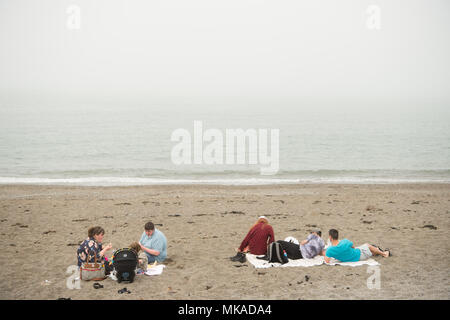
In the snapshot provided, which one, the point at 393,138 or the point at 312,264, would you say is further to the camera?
the point at 393,138

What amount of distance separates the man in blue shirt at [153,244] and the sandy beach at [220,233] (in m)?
0.39

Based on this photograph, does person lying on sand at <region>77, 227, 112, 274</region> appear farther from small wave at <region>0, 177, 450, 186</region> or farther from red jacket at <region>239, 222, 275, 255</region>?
small wave at <region>0, 177, 450, 186</region>

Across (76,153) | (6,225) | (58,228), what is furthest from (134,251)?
(76,153)

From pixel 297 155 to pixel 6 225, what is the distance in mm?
33967

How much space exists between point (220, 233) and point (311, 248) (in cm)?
388

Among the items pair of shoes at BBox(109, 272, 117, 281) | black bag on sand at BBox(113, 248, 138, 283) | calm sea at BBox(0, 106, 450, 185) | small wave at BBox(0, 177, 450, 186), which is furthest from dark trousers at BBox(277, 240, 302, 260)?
calm sea at BBox(0, 106, 450, 185)

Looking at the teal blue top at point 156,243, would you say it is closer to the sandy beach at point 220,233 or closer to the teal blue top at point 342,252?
the sandy beach at point 220,233

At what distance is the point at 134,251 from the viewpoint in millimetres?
9133

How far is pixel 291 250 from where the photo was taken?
10.2 metres

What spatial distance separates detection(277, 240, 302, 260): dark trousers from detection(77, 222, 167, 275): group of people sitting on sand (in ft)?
9.52

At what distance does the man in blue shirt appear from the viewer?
997 cm

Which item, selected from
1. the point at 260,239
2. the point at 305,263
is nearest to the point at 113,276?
the point at 260,239

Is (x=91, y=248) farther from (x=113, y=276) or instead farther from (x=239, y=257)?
(x=239, y=257)
